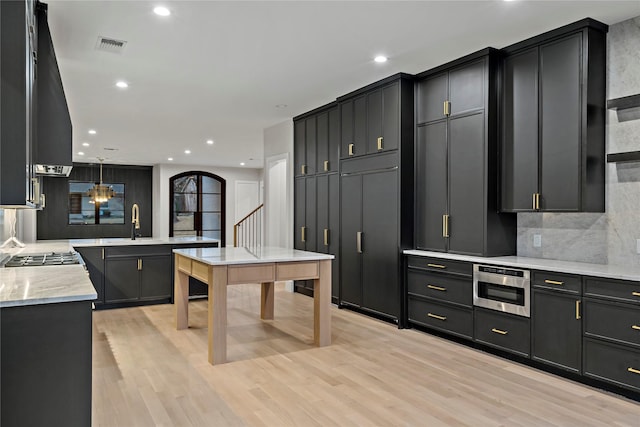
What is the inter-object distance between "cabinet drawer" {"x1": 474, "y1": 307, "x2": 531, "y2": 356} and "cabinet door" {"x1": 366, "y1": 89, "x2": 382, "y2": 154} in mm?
2195

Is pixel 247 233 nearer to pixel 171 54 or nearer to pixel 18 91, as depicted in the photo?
pixel 171 54

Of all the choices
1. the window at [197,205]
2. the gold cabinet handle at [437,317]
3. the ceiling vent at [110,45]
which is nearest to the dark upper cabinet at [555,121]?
the gold cabinet handle at [437,317]

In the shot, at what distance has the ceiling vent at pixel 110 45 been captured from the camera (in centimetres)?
390

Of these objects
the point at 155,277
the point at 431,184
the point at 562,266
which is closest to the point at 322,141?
the point at 431,184

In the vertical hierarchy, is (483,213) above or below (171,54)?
below

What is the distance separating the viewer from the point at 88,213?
12992mm

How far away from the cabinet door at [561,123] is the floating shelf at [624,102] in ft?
0.70

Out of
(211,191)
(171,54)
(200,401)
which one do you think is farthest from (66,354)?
(211,191)

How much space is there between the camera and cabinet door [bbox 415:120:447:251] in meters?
4.65

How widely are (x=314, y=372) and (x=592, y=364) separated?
6.55 feet

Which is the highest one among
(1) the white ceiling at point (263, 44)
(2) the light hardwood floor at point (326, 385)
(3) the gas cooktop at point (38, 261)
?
(1) the white ceiling at point (263, 44)

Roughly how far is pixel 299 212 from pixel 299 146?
100 cm

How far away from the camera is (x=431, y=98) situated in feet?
15.8

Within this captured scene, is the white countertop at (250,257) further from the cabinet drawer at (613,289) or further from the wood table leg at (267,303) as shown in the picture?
the cabinet drawer at (613,289)
